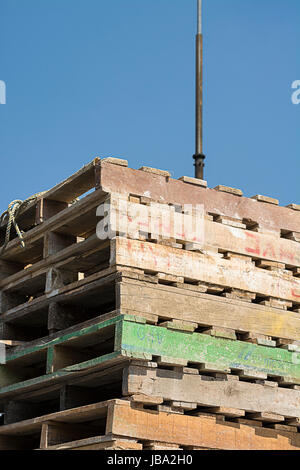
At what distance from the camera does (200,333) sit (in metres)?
8.81

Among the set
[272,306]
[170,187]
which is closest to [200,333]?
[272,306]

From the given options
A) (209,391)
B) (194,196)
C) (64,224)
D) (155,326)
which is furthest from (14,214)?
(209,391)

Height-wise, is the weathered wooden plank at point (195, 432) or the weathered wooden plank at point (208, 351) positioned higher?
the weathered wooden plank at point (208, 351)

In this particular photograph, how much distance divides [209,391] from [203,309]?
92 cm

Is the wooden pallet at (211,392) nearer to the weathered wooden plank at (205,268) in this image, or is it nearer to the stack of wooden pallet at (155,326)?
the stack of wooden pallet at (155,326)

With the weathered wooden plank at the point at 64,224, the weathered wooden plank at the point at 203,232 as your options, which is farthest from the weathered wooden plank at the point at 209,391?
the weathered wooden plank at the point at 64,224

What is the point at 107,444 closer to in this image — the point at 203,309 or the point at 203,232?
the point at 203,309

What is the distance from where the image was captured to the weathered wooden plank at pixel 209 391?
8195 millimetres

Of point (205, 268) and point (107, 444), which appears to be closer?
point (107, 444)

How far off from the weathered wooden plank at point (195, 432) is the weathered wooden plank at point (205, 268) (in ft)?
5.20

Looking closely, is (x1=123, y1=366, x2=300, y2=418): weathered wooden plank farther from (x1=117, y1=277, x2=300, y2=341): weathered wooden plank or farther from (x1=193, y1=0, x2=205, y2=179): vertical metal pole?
(x1=193, y1=0, x2=205, y2=179): vertical metal pole

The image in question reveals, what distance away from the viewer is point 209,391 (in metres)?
8.62
